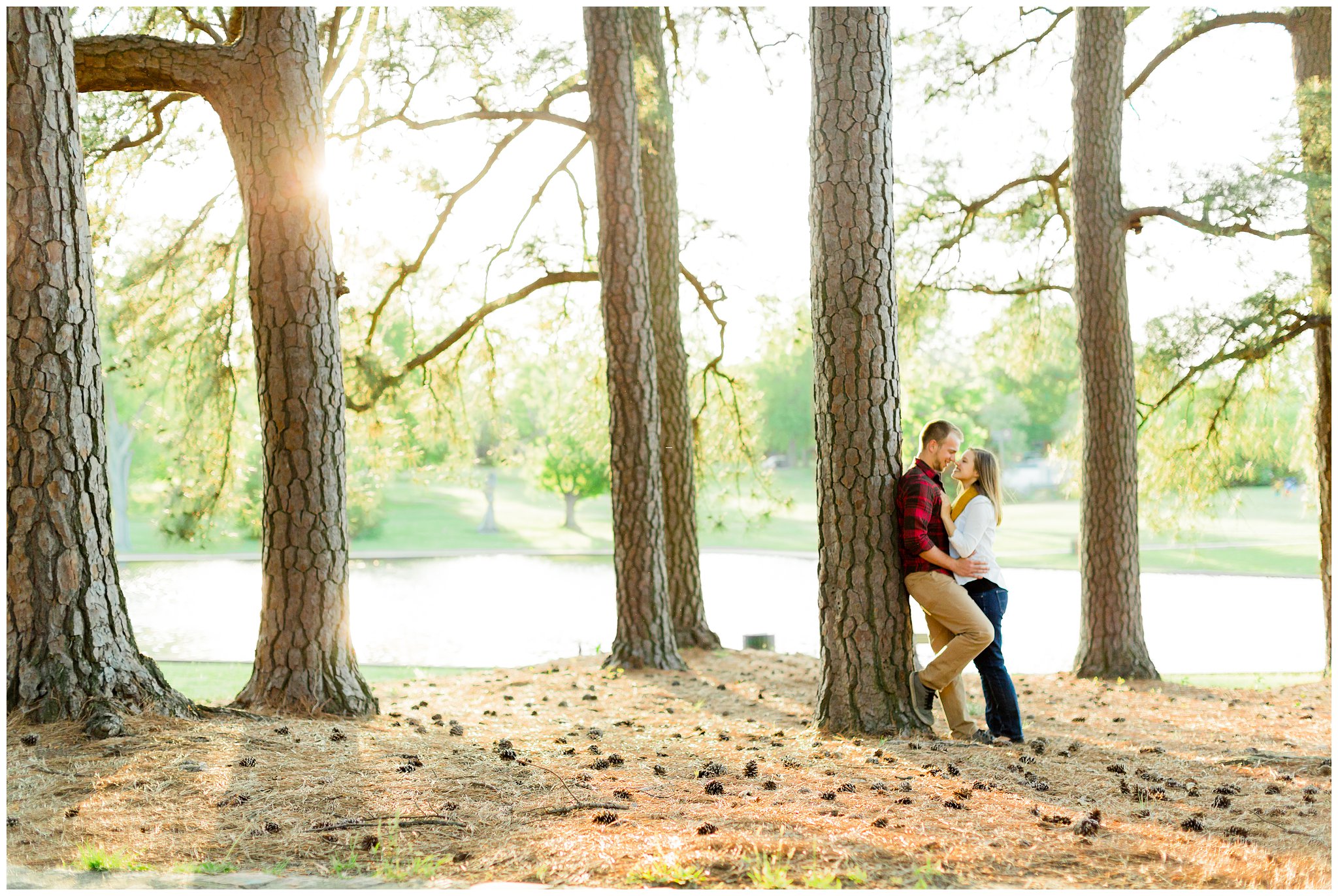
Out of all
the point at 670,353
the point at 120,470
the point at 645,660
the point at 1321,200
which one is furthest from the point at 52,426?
the point at 120,470

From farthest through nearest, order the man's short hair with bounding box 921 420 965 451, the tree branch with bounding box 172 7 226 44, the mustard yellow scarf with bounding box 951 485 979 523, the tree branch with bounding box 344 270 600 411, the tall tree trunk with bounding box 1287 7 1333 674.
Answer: the tree branch with bounding box 344 270 600 411
the tall tree trunk with bounding box 1287 7 1333 674
the tree branch with bounding box 172 7 226 44
the mustard yellow scarf with bounding box 951 485 979 523
the man's short hair with bounding box 921 420 965 451

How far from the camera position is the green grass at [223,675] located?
360 inches

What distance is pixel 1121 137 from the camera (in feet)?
26.2

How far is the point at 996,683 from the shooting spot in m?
4.81

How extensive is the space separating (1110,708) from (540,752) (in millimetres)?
3882

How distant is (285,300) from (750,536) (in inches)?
839

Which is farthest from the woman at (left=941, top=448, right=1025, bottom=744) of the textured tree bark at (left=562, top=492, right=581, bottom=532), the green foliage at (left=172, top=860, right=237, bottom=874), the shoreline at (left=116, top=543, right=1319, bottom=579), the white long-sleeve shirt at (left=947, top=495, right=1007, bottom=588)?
the textured tree bark at (left=562, top=492, right=581, bottom=532)

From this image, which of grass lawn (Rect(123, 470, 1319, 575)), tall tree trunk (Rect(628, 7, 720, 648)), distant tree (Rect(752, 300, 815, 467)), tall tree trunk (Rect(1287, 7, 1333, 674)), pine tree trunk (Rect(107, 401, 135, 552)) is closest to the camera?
tall tree trunk (Rect(1287, 7, 1333, 674))

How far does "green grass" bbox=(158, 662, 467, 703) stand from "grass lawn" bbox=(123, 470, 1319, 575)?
11916 millimetres

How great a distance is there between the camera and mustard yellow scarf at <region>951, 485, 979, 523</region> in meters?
4.89

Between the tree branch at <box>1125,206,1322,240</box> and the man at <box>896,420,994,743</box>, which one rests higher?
the tree branch at <box>1125,206,1322,240</box>

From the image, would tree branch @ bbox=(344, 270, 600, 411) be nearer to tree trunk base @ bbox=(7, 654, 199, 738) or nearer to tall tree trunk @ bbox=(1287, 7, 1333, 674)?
tree trunk base @ bbox=(7, 654, 199, 738)

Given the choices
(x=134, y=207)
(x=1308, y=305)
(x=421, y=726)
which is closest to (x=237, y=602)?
(x=134, y=207)

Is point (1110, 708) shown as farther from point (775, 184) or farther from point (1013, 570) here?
point (1013, 570)
